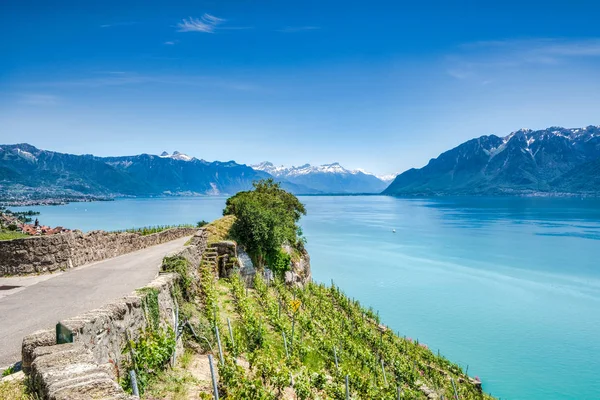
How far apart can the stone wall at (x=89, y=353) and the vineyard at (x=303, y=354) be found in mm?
2371

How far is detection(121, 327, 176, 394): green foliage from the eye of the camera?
8447mm

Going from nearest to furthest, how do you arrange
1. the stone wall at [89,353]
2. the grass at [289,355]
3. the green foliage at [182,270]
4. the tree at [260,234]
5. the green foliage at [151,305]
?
the stone wall at [89,353] → the green foliage at [151,305] → the grass at [289,355] → the green foliage at [182,270] → the tree at [260,234]

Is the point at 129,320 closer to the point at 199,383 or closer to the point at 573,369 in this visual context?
the point at 199,383

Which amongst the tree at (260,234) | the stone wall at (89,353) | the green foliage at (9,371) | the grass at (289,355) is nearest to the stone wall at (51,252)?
the grass at (289,355)

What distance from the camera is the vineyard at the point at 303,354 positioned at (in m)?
11.6

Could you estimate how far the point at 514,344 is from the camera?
127ft

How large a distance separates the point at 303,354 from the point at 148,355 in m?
10.8

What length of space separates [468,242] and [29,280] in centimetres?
9377

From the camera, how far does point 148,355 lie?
29.4 ft

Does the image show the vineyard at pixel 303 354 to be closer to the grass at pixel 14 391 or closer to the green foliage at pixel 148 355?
the green foliage at pixel 148 355

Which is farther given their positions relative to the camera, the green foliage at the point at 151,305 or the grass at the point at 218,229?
the grass at the point at 218,229

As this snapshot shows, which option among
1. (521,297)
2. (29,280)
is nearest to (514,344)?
(521,297)

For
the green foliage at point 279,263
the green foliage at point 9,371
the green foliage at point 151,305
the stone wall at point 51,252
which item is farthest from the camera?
the green foliage at point 279,263

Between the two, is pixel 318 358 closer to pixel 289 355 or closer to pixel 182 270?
pixel 289 355
